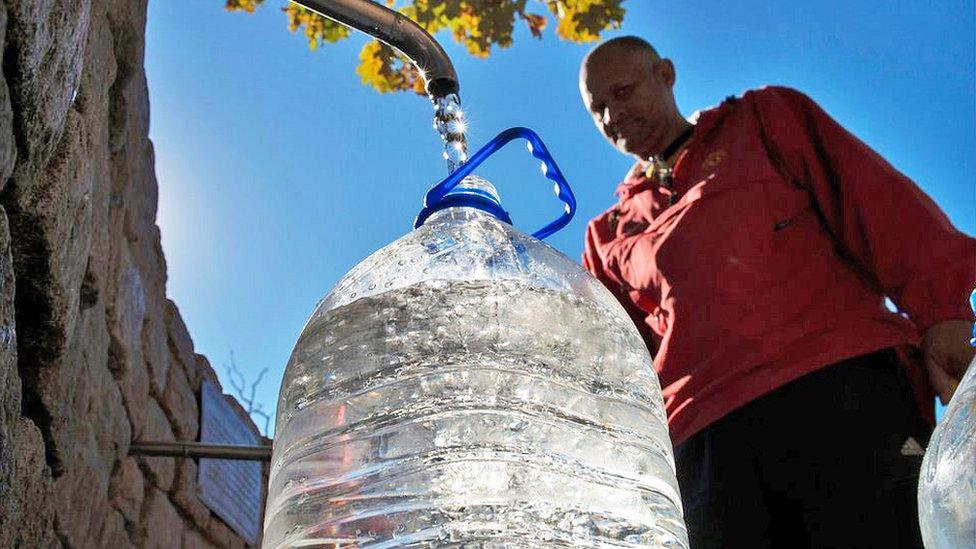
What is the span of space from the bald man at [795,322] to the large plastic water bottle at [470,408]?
67 centimetres

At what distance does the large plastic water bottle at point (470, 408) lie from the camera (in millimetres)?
967

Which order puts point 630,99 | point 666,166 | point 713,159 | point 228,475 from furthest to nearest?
1. point 228,475
2. point 630,99
3. point 666,166
4. point 713,159

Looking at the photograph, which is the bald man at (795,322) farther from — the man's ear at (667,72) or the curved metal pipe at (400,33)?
the curved metal pipe at (400,33)

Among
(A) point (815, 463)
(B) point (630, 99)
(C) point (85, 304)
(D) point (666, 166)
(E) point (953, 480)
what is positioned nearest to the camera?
(E) point (953, 480)

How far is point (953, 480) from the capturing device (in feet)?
2.58

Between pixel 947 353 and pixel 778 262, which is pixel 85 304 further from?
pixel 947 353

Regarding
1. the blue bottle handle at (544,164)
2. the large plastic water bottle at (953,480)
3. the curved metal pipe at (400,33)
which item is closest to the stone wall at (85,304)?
the curved metal pipe at (400,33)

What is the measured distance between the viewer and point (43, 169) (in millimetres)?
1152

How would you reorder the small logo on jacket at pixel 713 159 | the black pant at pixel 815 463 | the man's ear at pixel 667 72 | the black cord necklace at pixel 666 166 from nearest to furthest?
the black pant at pixel 815 463
the small logo on jacket at pixel 713 159
the black cord necklace at pixel 666 166
the man's ear at pixel 667 72

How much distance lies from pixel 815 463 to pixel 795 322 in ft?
0.90

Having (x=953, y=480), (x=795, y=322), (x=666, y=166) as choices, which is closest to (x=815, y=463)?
(x=795, y=322)

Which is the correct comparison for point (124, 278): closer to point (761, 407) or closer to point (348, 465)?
point (348, 465)

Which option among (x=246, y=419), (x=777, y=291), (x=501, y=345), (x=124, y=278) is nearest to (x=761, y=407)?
(x=777, y=291)

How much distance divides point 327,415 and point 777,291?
1080mm
